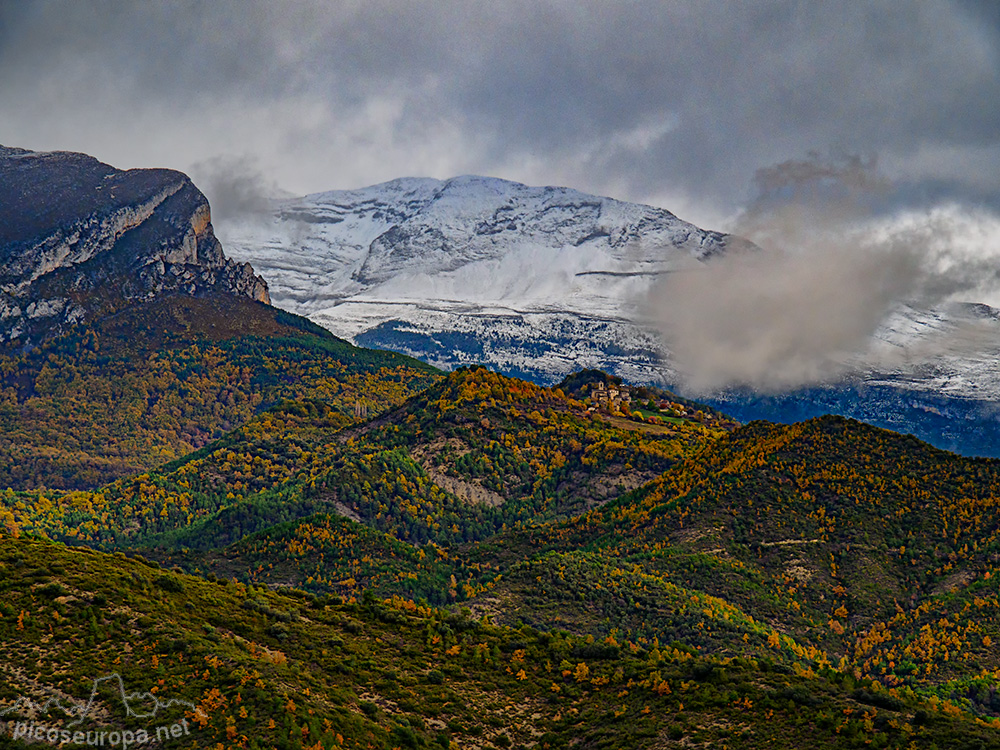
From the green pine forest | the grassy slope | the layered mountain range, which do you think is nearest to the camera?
the grassy slope

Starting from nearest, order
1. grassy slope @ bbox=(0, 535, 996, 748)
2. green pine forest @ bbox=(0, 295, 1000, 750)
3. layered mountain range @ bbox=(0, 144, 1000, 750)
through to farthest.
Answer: grassy slope @ bbox=(0, 535, 996, 748), layered mountain range @ bbox=(0, 144, 1000, 750), green pine forest @ bbox=(0, 295, 1000, 750)

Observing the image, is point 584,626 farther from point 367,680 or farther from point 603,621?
point 367,680

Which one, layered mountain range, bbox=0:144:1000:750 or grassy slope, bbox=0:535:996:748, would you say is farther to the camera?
layered mountain range, bbox=0:144:1000:750

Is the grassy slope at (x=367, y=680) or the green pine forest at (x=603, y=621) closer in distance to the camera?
the grassy slope at (x=367, y=680)

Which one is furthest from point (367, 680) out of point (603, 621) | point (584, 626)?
point (603, 621)

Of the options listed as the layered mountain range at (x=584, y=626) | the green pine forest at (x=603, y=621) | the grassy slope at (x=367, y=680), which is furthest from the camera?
the green pine forest at (x=603, y=621)

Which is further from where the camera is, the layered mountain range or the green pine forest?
the green pine forest

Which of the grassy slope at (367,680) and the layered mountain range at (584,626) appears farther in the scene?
the layered mountain range at (584,626)

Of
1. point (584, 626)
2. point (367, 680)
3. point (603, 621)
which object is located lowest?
point (367, 680)

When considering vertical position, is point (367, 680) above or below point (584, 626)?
below

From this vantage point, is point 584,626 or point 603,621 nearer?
point 584,626

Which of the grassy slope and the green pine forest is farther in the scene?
the green pine forest

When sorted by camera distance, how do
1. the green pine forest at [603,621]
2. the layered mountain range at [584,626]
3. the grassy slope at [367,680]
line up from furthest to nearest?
the green pine forest at [603,621] < the layered mountain range at [584,626] < the grassy slope at [367,680]

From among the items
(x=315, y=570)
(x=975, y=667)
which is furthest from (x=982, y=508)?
(x=315, y=570)
